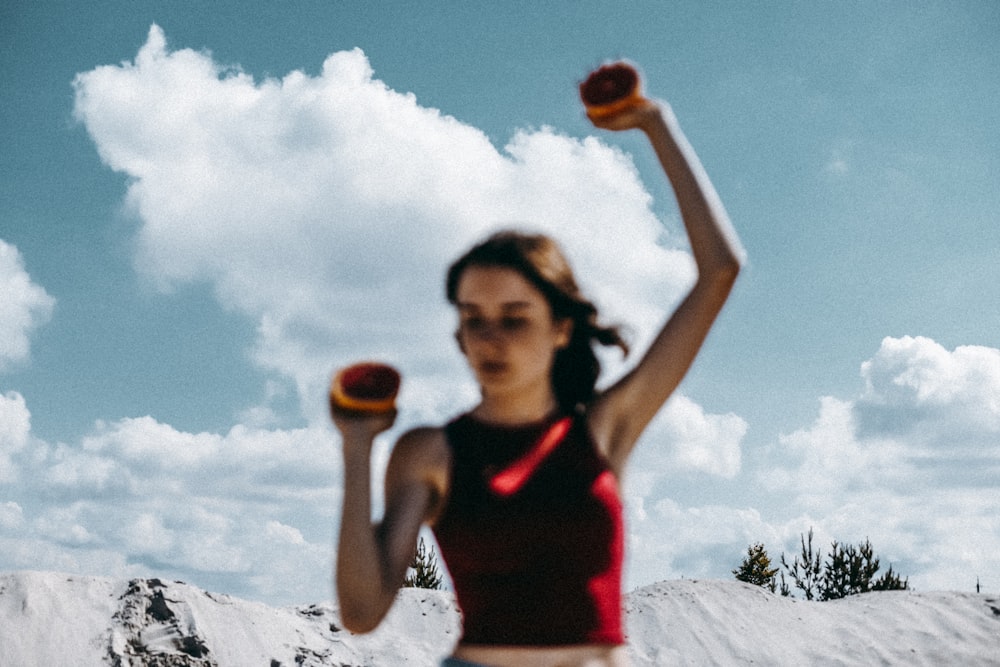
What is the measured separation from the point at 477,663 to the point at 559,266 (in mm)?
789

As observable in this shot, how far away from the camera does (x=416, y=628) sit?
39.4 ft

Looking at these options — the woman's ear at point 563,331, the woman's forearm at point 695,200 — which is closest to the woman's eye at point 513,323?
the woman's ear at point 563,331

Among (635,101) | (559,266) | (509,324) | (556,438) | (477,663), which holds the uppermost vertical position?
(635,101)

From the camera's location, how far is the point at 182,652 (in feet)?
32.3

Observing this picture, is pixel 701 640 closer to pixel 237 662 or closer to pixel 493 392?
pixel 237 662

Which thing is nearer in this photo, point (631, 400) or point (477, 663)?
point (477, 663)

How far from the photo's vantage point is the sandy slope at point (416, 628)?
9.91 metres

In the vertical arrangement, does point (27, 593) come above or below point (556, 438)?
above

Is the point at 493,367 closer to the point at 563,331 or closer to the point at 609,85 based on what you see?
the point at 563,331

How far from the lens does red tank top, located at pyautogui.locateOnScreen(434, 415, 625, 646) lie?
173cm

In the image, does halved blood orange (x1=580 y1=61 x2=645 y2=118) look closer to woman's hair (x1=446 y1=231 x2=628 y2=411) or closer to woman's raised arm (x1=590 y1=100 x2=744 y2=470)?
woman's raised arm (x1=590 y1=100 x2=744 y2=470)

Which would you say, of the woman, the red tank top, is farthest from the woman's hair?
the red tank top

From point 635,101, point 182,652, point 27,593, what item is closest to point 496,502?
point 635,101

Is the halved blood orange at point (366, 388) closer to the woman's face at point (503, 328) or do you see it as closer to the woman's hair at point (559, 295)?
the woman's face at point (503, 328)
